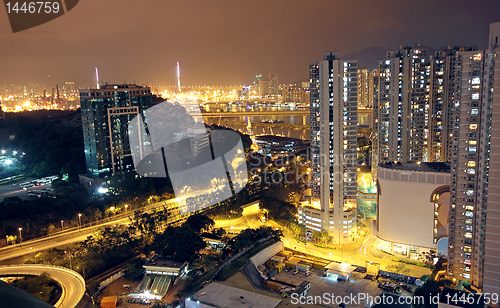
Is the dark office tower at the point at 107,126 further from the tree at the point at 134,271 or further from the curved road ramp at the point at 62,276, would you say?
the tree at the point at 134,271

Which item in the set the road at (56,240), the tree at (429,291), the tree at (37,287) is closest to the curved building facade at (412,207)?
the tree at (429,291)

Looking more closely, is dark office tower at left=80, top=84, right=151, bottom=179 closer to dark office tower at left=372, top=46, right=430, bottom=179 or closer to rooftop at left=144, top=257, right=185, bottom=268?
rooftop at left=144, top=257, right=185, bottom=268

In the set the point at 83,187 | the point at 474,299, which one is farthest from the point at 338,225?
the point at 83,187

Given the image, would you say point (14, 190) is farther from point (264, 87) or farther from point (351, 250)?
point (264, 87)

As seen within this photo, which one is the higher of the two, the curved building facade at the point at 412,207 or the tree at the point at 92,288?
the curved building facade at the point at 412,207

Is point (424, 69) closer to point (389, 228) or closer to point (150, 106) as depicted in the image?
point (389, 228)

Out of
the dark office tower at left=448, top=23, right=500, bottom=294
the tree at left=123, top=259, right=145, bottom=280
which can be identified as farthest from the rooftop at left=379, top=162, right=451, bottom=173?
the tree at left=123, top=259, right=145, bottom=280

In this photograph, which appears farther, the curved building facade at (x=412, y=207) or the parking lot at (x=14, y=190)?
the parking lot at (x=14, y=190)

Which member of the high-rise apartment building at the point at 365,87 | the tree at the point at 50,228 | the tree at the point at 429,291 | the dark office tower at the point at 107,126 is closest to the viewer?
the tree at the point at 429,291
